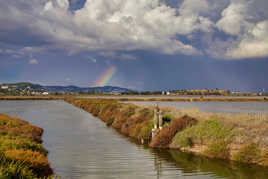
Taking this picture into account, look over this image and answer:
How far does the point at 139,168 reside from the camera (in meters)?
17.2

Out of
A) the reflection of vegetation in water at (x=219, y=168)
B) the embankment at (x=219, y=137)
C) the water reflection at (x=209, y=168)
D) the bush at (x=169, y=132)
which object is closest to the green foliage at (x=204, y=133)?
the embankment at (x=219, y=137)

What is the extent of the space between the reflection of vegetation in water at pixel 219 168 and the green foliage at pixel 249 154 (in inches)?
20.9

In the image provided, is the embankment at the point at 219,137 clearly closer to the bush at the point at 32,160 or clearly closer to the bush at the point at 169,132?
the bush at the point at 169,132

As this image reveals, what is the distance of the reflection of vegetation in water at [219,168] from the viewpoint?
15.7 m

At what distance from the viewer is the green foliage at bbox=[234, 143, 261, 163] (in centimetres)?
1741

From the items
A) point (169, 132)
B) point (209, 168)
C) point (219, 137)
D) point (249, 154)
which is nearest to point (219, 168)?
point (209, 168)

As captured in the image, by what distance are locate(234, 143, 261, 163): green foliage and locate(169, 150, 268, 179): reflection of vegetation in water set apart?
0.53 metres

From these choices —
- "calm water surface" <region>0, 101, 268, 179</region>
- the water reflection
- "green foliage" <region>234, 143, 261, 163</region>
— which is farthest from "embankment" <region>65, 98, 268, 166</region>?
"calm water surface" <region>0, 101, 268, 179</region>

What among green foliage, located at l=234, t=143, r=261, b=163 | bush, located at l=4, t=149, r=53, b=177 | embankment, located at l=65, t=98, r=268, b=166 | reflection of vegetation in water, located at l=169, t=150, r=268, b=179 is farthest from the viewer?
embankment, located at l=65, t=98, r=268, b=166

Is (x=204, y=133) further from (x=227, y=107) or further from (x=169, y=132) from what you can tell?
(x=227, y=107)

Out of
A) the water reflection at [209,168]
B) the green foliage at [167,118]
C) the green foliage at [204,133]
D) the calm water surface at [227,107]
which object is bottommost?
the water reflection at [209,168]

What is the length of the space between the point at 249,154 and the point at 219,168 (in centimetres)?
220

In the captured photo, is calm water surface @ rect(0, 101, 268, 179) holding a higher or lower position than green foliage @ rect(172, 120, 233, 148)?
lower

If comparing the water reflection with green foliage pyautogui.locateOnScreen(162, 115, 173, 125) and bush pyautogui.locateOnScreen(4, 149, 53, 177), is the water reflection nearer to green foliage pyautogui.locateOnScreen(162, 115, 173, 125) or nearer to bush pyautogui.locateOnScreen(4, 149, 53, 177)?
bush pyautogui.locateOnScreen(4, 149, 53, 177)
